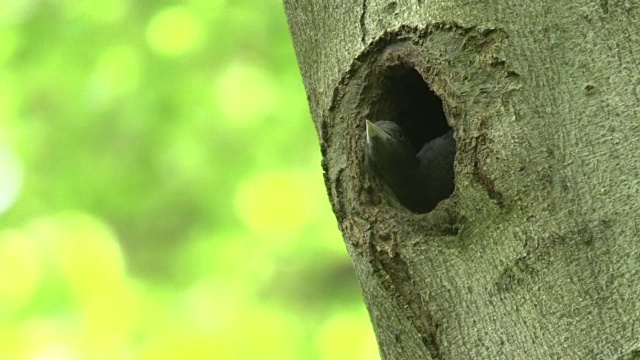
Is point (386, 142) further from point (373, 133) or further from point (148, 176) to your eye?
point (148, 176)

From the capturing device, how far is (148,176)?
5055mm

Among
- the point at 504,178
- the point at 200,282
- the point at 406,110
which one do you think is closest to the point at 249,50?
the point at 200,282

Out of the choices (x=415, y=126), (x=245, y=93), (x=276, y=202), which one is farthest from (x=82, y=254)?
(x=415, y=126)

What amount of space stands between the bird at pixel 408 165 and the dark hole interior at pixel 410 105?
42mm

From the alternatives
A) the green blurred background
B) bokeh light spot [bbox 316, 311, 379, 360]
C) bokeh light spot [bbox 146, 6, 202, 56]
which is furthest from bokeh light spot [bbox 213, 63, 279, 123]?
bokeh light spot [bbox 316, 311, 379, 360]

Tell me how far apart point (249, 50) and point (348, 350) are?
1853 mm

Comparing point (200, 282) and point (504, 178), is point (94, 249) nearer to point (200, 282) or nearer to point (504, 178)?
point (200, 282)

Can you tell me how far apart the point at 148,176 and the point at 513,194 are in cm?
359

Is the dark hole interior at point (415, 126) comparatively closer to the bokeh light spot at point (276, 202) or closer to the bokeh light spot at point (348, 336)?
the bokeh light spot at point (276, 202)

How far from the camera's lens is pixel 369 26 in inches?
78.7

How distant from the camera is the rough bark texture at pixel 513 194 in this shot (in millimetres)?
1604

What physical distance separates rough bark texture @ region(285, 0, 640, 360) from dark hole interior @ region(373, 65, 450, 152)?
12 centimetres

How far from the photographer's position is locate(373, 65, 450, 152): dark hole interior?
6.98 feet

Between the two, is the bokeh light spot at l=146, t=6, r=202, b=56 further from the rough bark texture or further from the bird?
the rough bark texture
